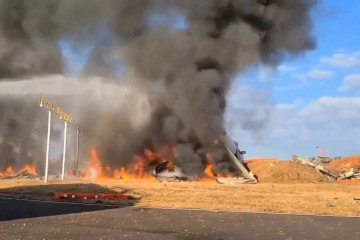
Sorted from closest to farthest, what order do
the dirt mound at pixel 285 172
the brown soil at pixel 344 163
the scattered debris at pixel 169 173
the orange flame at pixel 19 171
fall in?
the dirt mound at pixel 285 172 → the scattered debris at pixel 169 173 → the orange flame at pixel 19 171 → the brown soil at pixel 344 163

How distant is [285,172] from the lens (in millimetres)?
36562

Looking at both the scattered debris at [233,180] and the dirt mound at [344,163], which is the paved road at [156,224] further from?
the dirt mound at [344,163]

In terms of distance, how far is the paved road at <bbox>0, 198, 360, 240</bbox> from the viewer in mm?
10016

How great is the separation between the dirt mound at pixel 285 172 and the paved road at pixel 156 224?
21.4 meters

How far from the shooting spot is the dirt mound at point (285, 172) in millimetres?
35500

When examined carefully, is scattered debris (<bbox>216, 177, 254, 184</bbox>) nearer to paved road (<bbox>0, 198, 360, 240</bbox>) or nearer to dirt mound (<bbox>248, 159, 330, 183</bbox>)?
dirt mound (<bbox>248, 159, 330, 183</bbox>)

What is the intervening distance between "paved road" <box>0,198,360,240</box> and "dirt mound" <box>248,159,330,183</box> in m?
21.4

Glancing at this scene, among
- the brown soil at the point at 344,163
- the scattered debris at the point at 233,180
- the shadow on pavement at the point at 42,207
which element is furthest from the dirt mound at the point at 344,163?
the shadow on pavement at the point at 42,207

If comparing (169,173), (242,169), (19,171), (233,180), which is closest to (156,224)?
(233,180)

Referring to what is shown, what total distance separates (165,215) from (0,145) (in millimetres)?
39248

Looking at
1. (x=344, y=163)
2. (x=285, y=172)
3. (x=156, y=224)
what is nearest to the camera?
(x=156, y=224)

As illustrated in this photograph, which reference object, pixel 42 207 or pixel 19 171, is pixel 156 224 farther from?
pixel 19 171

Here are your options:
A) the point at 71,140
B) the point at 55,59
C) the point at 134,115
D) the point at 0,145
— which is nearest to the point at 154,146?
the point at 134,115

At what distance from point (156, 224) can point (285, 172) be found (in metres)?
26.3
